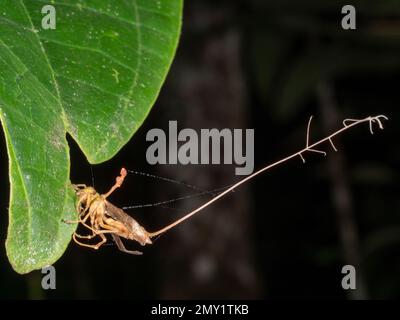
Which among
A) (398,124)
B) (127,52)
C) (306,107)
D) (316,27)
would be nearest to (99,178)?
(306,107)

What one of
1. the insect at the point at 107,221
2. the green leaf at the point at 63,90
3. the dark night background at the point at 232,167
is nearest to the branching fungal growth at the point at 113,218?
the insect at the point at 107,221

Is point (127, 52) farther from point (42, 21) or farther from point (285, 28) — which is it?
point (285, 28)

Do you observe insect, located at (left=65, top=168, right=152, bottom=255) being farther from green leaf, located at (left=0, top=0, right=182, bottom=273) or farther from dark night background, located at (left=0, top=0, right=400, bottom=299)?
dark night background, located at (left=0, top=0, right=400, bottom=299)

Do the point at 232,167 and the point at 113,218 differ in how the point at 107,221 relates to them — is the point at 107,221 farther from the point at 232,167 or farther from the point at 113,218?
the point at 232,167

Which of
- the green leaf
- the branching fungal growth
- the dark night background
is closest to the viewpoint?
the green leaf

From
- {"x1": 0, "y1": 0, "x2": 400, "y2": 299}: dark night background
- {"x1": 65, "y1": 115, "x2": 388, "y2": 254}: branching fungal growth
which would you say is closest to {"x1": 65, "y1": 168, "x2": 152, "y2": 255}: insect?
{"x1": 65, "y1": 115, "x2": 388, "y2": 254}: branching fungal growth
